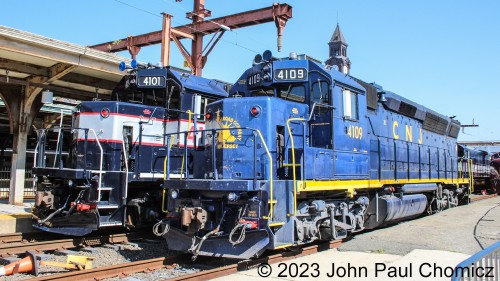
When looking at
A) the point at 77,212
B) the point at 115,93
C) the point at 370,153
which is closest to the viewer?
the point at 77,212

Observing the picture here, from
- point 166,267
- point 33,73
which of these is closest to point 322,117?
point 166,267

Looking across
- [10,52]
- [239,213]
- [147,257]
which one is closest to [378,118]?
[239,213]

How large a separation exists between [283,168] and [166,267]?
2.68 meters

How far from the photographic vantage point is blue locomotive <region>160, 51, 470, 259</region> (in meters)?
6.91

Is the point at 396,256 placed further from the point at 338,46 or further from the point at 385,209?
the point at 338,46

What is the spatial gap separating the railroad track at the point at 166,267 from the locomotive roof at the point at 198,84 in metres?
4.31

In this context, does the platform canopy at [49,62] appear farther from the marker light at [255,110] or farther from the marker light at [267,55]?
the marker light at [255,110]

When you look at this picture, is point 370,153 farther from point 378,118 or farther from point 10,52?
point 10,52

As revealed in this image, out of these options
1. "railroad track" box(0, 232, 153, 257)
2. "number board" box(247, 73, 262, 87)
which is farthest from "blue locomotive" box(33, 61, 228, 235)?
"number board" box(247, 73, 262, 87)

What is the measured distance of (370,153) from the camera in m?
10.2

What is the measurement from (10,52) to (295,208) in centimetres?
984

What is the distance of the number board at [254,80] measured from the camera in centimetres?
864

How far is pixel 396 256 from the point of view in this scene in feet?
25.6

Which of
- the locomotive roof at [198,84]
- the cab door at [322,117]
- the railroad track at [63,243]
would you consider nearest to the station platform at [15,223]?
the railroad track at [63,243]
